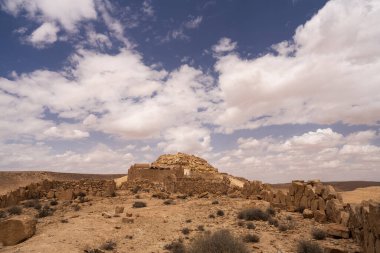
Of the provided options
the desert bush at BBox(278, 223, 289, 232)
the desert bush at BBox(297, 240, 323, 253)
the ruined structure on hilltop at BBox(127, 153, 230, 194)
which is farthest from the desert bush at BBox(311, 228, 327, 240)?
the ruined structure on hilltop at BBox(127, 153, 230, 194)

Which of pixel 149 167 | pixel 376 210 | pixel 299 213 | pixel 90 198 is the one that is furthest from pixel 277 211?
pixel 149 167

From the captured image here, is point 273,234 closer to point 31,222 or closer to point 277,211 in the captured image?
point 277,211

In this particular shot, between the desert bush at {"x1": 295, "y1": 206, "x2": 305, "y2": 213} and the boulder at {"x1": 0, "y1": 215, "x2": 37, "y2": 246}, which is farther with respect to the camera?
the desert bush at {"x1": 295, "y1": 206, "x2": 305, "y2": 213}

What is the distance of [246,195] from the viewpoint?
73.8 ft

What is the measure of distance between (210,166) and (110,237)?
2586cm

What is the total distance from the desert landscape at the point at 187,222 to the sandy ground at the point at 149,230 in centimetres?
3

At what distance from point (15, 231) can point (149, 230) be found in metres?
4.83

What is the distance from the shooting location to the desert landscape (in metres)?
10.7

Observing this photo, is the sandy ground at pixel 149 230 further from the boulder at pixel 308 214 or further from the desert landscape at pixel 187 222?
the boulder at pixel 308 214

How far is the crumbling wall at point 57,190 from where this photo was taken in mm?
22289

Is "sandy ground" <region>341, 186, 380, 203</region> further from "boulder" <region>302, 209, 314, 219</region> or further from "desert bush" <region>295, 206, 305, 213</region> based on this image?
"boulder" <region>302, 209, 314, 219</region>

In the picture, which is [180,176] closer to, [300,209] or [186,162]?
[186,162]

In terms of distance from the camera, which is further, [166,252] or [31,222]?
[31,222]

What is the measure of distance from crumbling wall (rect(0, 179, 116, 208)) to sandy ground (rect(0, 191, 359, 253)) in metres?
4.00
